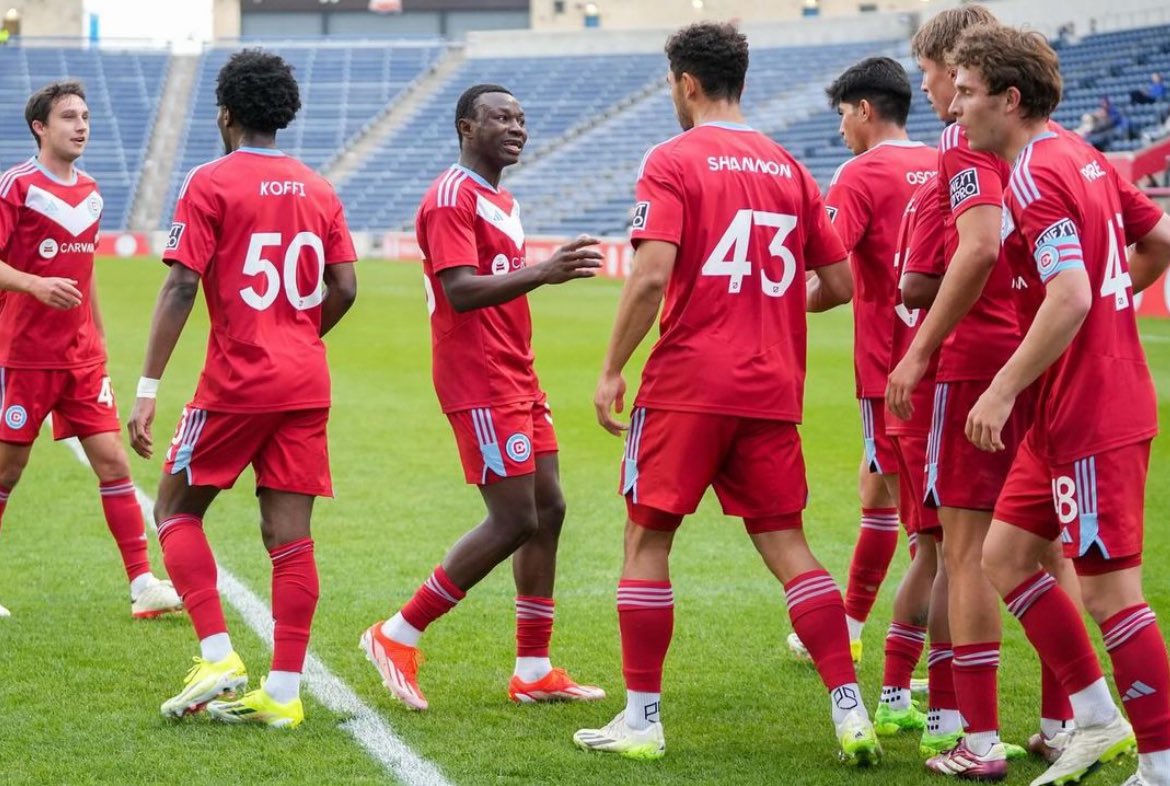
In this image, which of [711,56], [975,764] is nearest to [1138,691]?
[975,764]

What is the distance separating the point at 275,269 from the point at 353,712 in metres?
1.57

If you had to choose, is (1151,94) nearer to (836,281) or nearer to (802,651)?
(802,651)

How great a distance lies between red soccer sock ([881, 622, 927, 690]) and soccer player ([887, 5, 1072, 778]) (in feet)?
1.79

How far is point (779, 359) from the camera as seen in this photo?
4.78m

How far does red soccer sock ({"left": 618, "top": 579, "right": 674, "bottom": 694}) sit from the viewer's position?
482 centimetres

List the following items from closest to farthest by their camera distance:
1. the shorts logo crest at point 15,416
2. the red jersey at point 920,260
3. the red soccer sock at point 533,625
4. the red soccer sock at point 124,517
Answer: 1. the red jersey at point 920,260
2. the red soccer sock at point 533,625
3. the shorts logo crest at point 15,416
4. the red soccer sock at point 124,517

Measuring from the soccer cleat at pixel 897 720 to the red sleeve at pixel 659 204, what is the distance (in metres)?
1.82

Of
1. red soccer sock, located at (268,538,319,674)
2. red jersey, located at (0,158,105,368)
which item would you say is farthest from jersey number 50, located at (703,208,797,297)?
red jersey, located at (0,158,105,368)

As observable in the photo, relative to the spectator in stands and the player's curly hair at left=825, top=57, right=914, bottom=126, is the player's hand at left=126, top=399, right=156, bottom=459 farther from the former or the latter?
the spectator in stands

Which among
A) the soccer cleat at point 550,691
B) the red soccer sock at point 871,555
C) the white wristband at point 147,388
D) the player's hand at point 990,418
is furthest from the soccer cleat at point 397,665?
the player's hand at point 990,418

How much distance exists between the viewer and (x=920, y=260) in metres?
4.79

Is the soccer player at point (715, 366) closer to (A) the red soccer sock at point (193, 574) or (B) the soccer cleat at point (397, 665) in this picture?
(B) the soccer cleat at point (397, 665)

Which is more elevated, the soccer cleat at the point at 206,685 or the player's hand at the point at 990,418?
the player's hand at the point at 990,418

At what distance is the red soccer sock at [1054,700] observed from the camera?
15.8 feet
